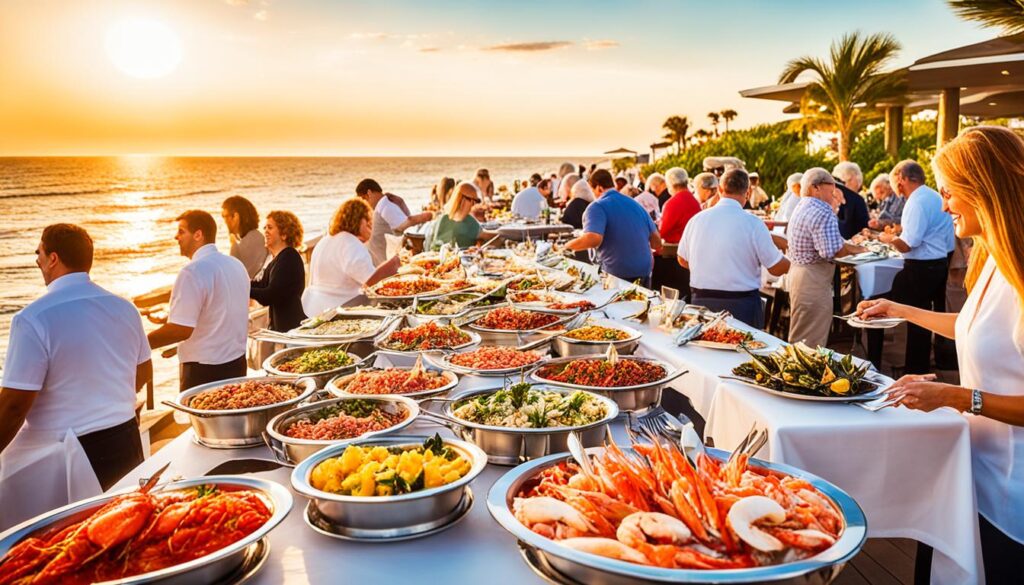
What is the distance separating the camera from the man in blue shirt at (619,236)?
6133 millimetres

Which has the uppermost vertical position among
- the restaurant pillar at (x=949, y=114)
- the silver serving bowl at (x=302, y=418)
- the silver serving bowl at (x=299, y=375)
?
the restaurant pillar at (x=949, y=114)

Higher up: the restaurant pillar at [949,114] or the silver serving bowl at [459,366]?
the restaurant pillar at [949,114]

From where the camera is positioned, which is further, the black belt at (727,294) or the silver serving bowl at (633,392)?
the black belt at (727,294)

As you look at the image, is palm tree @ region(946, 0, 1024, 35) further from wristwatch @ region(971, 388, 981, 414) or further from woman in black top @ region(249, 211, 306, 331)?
wristwatch @ region(971, 388, 981, 414)

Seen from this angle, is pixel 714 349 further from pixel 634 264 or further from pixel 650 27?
pixel 650 27

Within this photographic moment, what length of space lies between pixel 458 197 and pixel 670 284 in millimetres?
2830

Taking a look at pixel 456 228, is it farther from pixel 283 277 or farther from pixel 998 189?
pixel 998 189

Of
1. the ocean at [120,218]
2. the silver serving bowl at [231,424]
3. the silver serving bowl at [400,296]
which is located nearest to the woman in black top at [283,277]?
the silver serving bowl at [400,296]

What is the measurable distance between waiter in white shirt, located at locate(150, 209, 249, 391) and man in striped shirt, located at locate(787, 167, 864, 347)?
407 cm

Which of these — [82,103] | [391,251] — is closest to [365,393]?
[391,251]

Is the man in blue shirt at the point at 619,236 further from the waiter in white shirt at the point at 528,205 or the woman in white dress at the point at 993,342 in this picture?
the waiter in white shirt at the point at 528,205

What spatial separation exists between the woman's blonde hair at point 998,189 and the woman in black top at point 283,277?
383 cm

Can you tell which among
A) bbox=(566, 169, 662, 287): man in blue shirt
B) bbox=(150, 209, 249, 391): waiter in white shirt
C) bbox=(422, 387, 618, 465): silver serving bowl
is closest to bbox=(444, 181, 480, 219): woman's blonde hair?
bbox=(566, 169, 662, 287): man in blue shirt

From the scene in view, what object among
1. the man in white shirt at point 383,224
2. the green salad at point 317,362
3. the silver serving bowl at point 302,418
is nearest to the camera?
the silver serving bowl at point 302,418
